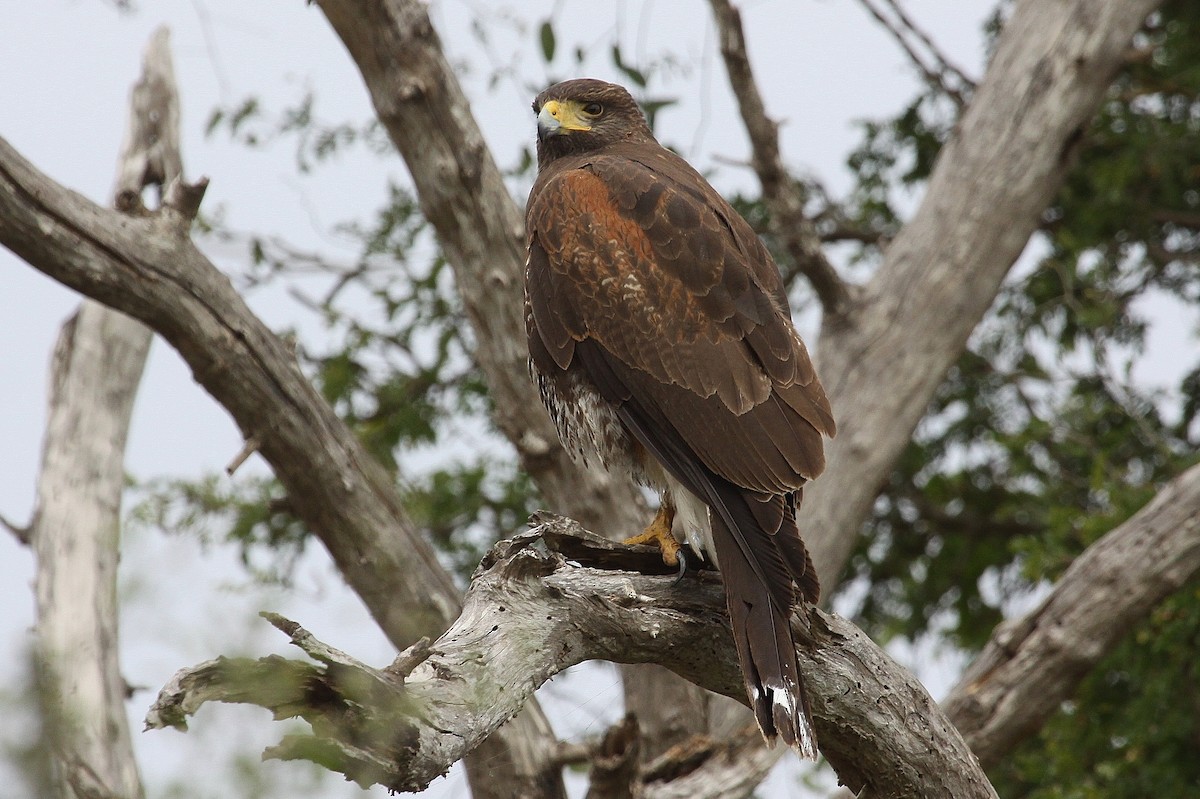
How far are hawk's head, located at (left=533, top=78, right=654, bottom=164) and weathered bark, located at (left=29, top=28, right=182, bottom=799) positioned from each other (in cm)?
147

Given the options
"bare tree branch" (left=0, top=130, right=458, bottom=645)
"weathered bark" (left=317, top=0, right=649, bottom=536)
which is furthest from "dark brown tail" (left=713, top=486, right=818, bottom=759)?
"weathered bark" (left=317, top=0, right=649, bottom=536)

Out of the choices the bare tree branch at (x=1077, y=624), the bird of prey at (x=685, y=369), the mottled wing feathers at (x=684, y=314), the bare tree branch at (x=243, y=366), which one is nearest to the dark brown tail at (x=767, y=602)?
the bird of prey at (x=685, y=369)

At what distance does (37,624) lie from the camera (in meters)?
5.25

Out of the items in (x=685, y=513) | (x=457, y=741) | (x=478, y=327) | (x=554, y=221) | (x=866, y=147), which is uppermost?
(x=866, y=147)

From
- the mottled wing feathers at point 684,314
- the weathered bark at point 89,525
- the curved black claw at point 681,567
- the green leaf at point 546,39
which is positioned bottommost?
the curved black claw at point 681,567

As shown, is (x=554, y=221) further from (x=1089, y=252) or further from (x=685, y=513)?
(x=1089, y=252)

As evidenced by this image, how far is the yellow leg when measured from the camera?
11.9ft

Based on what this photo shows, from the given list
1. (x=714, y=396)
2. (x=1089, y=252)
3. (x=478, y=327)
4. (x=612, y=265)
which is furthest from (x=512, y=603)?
(x=1089, y=252)

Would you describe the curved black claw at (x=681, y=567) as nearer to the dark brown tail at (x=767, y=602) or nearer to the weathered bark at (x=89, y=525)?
the dark brown tail at (x=767, y=602)

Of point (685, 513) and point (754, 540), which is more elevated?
point (685, 513)

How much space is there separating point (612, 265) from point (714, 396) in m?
0.54

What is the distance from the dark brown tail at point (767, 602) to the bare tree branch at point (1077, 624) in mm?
2141

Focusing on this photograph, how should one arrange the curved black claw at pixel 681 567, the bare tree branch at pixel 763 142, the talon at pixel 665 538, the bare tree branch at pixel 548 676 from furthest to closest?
the bare tree branch at pixel 763 142 < the talon at pixel 665 538 < the curved black claw at pixel 681 567 < the bare tree branch at pixel 548 676

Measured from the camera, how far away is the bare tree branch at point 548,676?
6.58 feet
